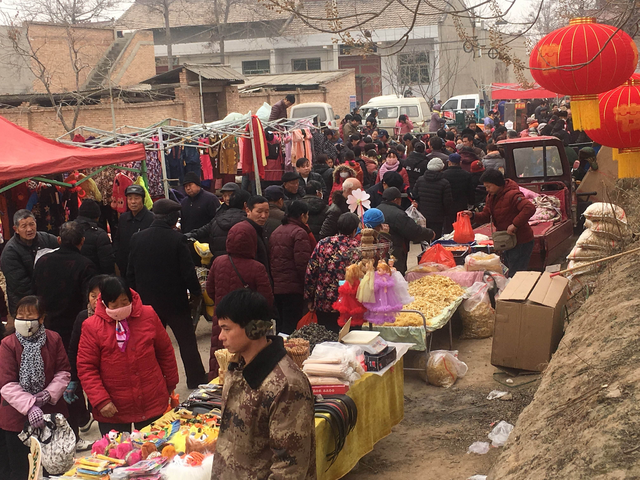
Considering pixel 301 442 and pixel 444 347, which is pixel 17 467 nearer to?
pixel 301 442

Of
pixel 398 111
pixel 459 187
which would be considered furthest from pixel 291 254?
pixel 398 111

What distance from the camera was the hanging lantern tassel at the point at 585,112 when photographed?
7.34 meters

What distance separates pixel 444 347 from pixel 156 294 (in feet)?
11.6

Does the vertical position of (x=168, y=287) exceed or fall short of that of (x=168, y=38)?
it falls short

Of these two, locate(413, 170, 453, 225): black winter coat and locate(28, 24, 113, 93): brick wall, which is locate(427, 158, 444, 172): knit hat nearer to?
locate(413, 170, 453, 225): black winter coat

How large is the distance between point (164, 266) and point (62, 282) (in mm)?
975

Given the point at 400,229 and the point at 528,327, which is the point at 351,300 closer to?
the point at 528,327

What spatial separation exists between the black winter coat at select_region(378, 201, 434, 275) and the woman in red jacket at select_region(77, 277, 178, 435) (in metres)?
4.17

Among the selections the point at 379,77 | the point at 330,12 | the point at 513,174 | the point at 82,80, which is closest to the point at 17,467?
the point at 330,12

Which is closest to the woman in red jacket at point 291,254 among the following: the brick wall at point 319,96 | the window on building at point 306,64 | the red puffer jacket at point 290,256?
the red puffer jacket at point 290,256

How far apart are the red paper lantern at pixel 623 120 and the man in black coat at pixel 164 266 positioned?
4.82 m

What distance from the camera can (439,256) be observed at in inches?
385

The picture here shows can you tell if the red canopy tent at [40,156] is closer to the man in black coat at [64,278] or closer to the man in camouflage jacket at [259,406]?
the man in black coat at [64,278]

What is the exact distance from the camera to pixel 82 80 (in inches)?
1388
